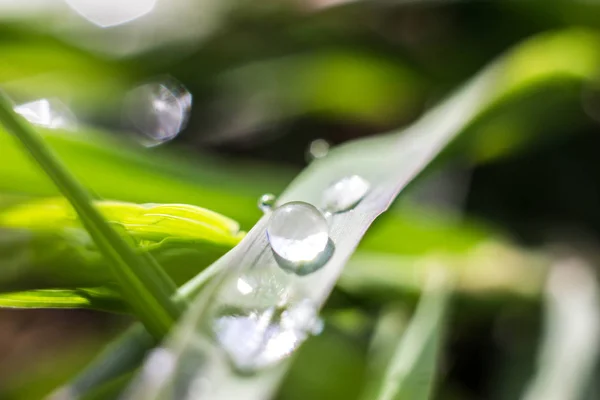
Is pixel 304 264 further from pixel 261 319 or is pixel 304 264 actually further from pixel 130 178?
pixel 130 178

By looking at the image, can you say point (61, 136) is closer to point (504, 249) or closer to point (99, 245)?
point (99, 245)

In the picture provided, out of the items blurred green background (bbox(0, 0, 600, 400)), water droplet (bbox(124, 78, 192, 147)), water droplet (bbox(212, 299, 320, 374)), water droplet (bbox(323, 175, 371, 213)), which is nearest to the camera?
water droplet (bbox(212, 299, 320, 374))

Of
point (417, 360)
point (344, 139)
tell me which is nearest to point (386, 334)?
point (417, 360)

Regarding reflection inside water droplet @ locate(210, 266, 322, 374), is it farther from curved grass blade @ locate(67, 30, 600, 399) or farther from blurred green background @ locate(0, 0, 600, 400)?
blurred green background @ locate(0, 0, 600, 400)

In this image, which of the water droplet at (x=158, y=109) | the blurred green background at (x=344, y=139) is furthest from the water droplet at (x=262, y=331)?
the water droplet at (x=158, y=109)

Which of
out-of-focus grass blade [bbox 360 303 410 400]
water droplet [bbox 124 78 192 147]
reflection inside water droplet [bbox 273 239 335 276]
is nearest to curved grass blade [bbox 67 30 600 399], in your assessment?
reflection inside water droplet [bbox 273 239 335 276]

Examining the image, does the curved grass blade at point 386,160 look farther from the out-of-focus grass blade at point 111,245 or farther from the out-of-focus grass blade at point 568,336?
the out-of-focus grass blade at point 568,336

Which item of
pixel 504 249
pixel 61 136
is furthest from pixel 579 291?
pixel 61 136
